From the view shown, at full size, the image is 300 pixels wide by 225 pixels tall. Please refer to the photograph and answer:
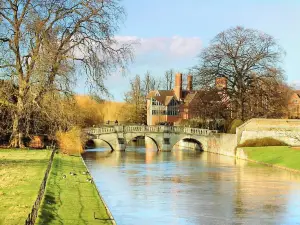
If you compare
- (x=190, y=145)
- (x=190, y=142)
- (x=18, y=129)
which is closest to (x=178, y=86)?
(x=190, y=142)

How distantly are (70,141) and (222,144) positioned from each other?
1703 centimetres

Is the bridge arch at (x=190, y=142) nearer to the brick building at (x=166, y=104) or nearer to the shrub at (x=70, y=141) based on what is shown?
Result: the shrub at (x=70, y=141)

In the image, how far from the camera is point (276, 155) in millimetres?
45562

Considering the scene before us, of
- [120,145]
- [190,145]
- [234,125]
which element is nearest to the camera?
[234,125]

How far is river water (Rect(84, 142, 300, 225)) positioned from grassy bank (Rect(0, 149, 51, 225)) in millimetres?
3219

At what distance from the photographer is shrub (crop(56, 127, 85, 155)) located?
47.6 metres

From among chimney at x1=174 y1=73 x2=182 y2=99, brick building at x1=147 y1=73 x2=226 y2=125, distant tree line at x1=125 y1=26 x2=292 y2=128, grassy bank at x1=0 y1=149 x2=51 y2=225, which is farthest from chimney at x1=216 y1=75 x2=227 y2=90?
chimney at x1=174 y1=73 x2=182 y2=99

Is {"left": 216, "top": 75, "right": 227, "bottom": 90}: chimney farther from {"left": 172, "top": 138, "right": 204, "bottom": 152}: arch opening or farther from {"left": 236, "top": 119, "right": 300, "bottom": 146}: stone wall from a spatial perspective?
{"left": 236, "top": 119, "right": 300, "bottom": 146}: stone wall

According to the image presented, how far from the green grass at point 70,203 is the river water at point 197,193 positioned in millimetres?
1097

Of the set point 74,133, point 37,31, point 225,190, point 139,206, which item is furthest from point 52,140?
point 139,206

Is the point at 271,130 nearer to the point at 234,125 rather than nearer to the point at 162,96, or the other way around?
the point at 234,125

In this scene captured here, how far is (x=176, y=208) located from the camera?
2281 cm

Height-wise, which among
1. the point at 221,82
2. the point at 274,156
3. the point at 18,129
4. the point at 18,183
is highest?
the point at 221,82

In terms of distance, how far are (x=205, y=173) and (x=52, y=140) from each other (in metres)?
17.2
